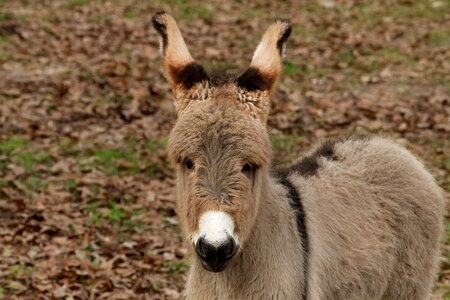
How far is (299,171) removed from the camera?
5.04 meters

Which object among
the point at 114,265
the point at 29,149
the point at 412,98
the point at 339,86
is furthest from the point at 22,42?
the point at 114,265

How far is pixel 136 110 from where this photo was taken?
37.5 ft

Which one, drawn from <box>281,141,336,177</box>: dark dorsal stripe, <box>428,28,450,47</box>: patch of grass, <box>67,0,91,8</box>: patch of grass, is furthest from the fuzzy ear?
<box>67,0,91,8</box>: patch of grass

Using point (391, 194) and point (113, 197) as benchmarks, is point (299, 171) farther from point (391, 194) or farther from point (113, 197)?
point (113, 197)

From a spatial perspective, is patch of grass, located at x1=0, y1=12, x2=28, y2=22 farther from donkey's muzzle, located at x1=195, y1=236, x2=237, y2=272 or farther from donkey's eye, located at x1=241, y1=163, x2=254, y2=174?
donkey's muzzle, located at x1=195, y1=236, x2=237, y2=272

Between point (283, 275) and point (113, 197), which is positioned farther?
point (113, 197)

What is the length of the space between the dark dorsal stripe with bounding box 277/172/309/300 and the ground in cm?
160

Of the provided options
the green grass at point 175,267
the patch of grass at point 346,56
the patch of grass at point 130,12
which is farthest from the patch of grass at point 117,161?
the patch of grass at point 130,12

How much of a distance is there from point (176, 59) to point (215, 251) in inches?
52.2

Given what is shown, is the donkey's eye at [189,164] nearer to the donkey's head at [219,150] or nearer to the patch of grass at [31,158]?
the donkey's head at [219,150]

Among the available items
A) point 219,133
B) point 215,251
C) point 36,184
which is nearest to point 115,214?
point 36,184

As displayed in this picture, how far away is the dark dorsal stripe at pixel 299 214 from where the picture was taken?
439 cm

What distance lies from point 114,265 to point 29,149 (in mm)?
3251

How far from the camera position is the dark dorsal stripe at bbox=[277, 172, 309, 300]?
439 cm
